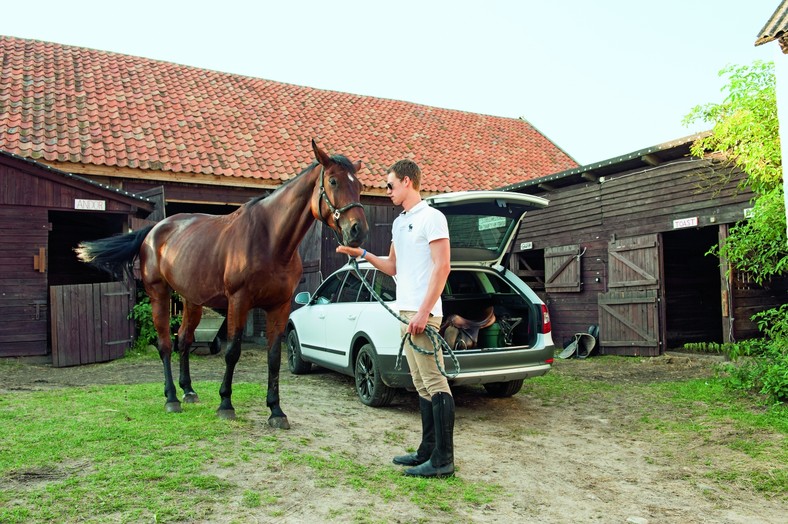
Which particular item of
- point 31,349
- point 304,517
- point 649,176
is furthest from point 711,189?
point 31,349

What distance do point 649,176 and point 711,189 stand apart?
1317 mm

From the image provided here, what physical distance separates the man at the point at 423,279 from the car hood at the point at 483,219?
182cm

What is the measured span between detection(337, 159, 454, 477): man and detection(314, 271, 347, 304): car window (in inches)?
156

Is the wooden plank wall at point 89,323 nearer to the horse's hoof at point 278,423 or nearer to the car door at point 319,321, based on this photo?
the car door at point 319,321

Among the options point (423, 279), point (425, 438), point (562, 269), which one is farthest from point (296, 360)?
point (562, 269)

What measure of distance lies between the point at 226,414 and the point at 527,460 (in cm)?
257

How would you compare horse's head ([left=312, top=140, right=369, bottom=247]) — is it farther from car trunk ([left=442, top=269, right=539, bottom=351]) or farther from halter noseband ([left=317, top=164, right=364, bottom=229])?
car trunk ([left=442, top=269, right=539, bottom=351])

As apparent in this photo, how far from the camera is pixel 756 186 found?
8.20 m

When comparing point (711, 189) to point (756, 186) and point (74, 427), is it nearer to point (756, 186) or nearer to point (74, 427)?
point (756, 186)

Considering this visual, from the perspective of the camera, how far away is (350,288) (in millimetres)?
7312

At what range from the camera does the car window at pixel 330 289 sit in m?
7.76

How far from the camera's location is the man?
11.8 ft

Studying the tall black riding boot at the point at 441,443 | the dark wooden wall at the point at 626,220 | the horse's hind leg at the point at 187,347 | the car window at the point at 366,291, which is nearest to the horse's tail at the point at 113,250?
the horse's hind leg at the point at 187,347

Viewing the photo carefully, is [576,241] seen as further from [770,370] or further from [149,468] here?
[149,468]
